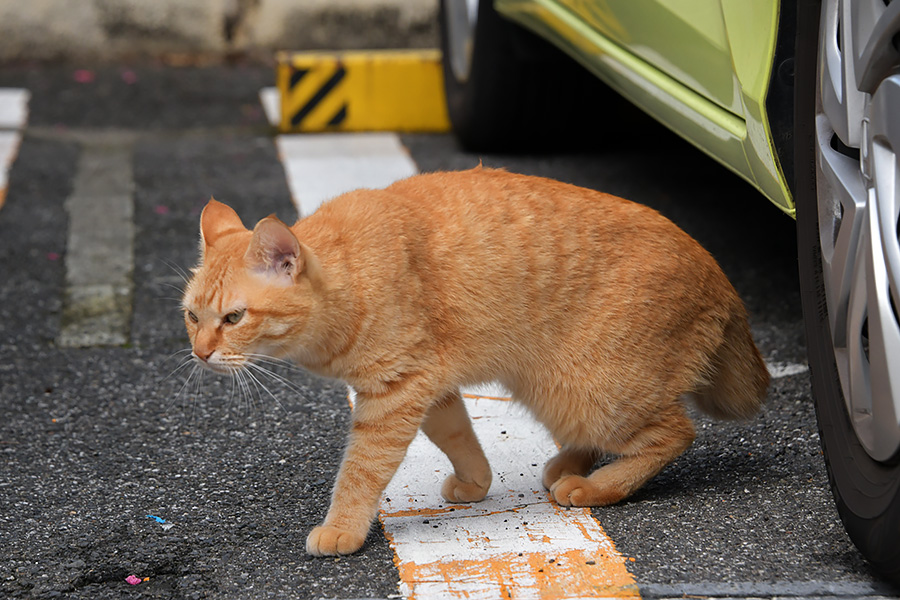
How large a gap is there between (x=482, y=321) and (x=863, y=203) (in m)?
0.88

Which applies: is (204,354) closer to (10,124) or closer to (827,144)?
(827,144)

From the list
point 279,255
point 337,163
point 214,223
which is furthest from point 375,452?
point 337,163

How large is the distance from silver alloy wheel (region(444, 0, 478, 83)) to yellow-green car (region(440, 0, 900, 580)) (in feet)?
6.96

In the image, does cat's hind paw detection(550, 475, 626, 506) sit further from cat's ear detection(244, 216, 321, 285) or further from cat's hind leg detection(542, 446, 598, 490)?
cat's ear detection(244, 216, 321, 285)

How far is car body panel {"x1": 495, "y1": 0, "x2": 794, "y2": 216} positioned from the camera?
2.41m

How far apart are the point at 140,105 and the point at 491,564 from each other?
527 cm

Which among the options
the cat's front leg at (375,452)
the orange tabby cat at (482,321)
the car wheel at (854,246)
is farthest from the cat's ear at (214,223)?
the car wheel at (854,246)

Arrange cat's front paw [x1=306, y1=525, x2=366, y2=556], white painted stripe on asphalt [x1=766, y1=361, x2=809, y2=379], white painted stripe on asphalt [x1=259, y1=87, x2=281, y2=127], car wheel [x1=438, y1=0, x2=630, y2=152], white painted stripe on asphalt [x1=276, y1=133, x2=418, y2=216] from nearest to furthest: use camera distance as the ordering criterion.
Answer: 1. cat's front paw [x1=306, y1=525, x2=366, y2=556]
2. white painted stripe on asphalt [x1=766, y1=361, x2=809, y2=379]
3. white painted stripe on asphalt [x1=276, y1=133, x2=418, y2=216]
4. car wheel [x1=438, y1=0, x2=630, y2=152]
5. white painted stripe on asphalt [x1=259, y1=87, x2=281, y2=127]

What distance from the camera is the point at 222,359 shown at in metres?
2.36

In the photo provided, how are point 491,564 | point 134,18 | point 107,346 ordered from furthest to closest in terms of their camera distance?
1. point 134,18
2. point 107,346
3. point 491,564

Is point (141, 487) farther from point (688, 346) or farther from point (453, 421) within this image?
point (688, 346)

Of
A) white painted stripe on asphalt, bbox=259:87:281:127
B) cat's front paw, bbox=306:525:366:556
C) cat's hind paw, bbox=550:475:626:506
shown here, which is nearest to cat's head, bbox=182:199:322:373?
cat's front paw, bbox=306:525:366:556

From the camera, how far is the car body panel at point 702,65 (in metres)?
2.41


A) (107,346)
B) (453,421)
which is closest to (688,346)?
(453,421)
